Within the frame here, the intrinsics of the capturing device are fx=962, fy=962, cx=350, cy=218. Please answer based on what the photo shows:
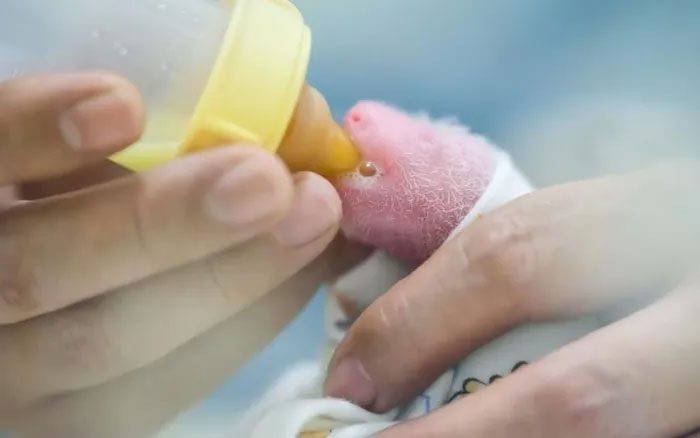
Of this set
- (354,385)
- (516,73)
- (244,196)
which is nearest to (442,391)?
(354,385)

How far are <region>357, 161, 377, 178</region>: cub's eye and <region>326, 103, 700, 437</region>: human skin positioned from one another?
0.06m

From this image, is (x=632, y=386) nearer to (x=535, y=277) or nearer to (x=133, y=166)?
(x=535, y=277)

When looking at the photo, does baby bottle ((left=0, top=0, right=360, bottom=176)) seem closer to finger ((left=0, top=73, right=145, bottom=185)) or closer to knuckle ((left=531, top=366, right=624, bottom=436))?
finger ((left=0, top=73, right=145, bottom=185))

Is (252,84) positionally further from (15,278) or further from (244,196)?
(15,278)

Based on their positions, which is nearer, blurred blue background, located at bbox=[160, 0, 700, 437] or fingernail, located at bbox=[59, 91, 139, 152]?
fingernail, located at bbox=[59, 91, 139, 152]

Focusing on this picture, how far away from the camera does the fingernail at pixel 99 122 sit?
0.39m

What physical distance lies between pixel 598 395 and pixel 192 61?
24 centimetres

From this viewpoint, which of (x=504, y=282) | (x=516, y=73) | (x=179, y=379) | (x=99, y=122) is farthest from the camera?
(x=516, y=73)

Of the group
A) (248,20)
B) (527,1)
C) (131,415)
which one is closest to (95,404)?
(131,415)

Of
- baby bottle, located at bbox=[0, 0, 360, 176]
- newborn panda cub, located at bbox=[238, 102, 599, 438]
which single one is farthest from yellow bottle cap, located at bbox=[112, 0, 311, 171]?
newborn panda cub, located at bbox=[238, 102, 599, 438]

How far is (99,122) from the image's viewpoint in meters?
0.39

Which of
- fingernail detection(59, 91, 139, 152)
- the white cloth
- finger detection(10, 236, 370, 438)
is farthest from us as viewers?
finger detection(10, 236, 370, 438)

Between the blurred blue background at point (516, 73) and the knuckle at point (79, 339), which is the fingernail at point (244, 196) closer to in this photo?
the knuckle at point (79, 339)

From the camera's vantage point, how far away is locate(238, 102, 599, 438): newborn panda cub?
0.51 metres
